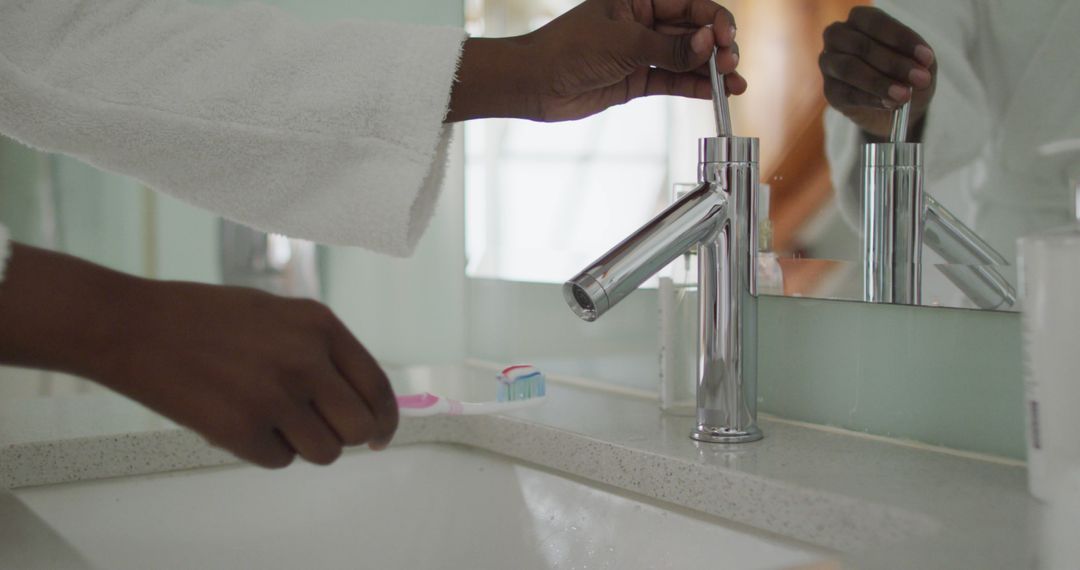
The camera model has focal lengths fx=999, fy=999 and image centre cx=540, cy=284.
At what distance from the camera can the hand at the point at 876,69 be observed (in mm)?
728

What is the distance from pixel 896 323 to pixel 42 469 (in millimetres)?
695

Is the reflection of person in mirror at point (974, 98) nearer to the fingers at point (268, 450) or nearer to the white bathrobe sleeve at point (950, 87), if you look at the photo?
the white bathrobe sleeve at point (950, 87)

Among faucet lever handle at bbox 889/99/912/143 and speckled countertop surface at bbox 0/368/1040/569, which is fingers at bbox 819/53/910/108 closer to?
faucet lever handle at bbox 889/99/912/143

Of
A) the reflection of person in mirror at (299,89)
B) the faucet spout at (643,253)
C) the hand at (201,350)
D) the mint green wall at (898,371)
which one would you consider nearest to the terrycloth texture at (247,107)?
the reflection of person in mirror at (299,89)

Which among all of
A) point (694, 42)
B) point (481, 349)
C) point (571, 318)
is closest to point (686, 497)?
point (694, 42)

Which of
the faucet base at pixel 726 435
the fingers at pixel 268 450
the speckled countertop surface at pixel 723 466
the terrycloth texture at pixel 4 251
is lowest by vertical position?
the speckled countertop surface at pixel 723 466

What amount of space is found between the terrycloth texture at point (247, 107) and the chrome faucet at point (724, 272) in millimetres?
193

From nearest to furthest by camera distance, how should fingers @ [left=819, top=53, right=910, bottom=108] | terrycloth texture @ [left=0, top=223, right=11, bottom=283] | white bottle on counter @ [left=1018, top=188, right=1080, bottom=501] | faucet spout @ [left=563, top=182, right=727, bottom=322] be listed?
terrycloth texture @ [left=0, top=223, right=11, bottom=283] < white bottle on counter @ [left=1018, top=188, right=1080, bottom=501] < faucet spout @ [left=563, top=182, right=727, bottom=322] < fingers @ [left=819, top=53, right=910, bottom=108]

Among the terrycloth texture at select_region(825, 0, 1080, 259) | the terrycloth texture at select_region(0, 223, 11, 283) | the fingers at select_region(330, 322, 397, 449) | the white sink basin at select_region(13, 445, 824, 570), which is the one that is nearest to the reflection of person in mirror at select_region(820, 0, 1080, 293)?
the terrycloth texture at select_region(825, 0, 1080, 259)

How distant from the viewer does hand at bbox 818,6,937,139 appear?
2.39 feet

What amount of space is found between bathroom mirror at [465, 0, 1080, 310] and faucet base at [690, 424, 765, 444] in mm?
131

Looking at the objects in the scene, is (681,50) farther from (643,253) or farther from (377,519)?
(377,519)

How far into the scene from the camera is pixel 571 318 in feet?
3.70

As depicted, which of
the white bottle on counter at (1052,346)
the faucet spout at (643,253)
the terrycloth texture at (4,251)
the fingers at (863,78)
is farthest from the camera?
the fingers at (863,78)
